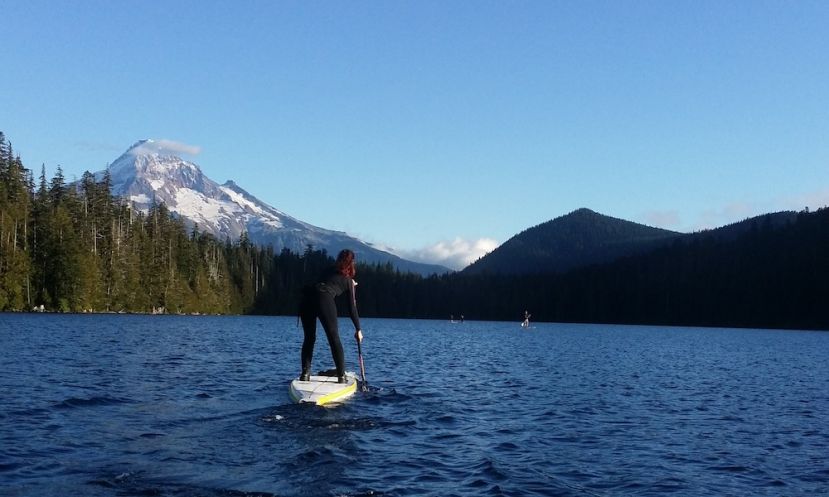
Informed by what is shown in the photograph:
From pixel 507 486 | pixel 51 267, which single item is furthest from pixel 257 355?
pixel 51 267

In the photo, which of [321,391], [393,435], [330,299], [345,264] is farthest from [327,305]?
[393,435]

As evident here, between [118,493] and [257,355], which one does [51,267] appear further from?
[118,493]

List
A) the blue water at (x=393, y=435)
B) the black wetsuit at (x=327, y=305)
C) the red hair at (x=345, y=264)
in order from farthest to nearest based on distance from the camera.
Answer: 1. the red hair at (x=345, y=264)
2. the black wetsuit at (x=327, y=305)
3. the blue water at (x=393, y=435)

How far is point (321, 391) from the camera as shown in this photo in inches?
829

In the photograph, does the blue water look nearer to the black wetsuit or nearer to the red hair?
the black wetsuit

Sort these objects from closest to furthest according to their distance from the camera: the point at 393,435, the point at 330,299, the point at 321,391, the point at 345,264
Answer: the point at 393,435
the point at 321,391
the point at 330,299
the point at 345,264

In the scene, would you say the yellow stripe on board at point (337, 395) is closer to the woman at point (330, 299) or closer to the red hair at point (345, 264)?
the woman at point (330, 299)

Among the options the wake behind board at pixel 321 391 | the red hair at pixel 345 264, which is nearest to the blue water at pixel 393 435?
the wake behind board at pixel 321 391

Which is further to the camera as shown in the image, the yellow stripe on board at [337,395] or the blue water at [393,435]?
Answer: the yellow stripe on board at [337,395]

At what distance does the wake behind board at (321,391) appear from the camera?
2080 centimetres

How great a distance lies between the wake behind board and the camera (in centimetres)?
2080

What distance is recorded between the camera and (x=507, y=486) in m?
12.9

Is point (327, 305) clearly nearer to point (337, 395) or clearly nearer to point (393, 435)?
point (337, 395)

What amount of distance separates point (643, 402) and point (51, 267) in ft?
352
